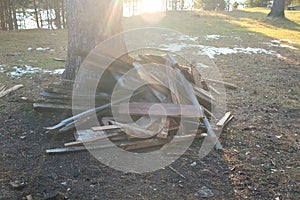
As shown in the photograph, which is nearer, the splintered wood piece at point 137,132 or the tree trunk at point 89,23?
the splintered wood piece at point 137,132

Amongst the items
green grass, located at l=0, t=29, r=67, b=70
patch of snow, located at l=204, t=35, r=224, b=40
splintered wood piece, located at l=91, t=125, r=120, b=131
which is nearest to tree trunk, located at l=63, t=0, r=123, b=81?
splintered wood piece, located at l=91, t=125, r=120, b=131

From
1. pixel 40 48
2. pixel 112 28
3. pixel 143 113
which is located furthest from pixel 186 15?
pixel 143 113

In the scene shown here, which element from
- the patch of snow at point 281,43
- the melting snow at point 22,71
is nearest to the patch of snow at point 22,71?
the melting snow at point 22,71

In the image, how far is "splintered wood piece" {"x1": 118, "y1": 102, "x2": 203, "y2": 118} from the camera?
3.57m

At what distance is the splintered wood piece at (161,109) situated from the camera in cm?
357

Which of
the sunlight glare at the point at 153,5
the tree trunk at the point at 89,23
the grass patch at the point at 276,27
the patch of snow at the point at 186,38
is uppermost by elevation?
the sunlight glare at the point at 153,5

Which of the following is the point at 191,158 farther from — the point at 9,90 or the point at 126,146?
the point at 9,90

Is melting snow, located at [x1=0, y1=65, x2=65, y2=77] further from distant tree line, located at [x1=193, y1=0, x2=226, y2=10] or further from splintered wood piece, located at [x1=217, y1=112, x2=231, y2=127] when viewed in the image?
distant tree line, located at [x1=193, y1=0, x2=226, y2=10]

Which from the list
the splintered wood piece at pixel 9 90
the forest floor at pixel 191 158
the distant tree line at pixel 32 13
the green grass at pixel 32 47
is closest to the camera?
the forest floor at pixel 191 158

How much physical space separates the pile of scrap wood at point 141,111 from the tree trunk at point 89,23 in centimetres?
51

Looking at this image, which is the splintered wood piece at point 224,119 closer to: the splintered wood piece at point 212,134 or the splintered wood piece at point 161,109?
the splintered wood piece at point 212,134

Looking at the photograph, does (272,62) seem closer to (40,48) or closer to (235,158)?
(235,158)

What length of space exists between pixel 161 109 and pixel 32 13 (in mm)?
15135

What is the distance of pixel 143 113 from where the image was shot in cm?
360
